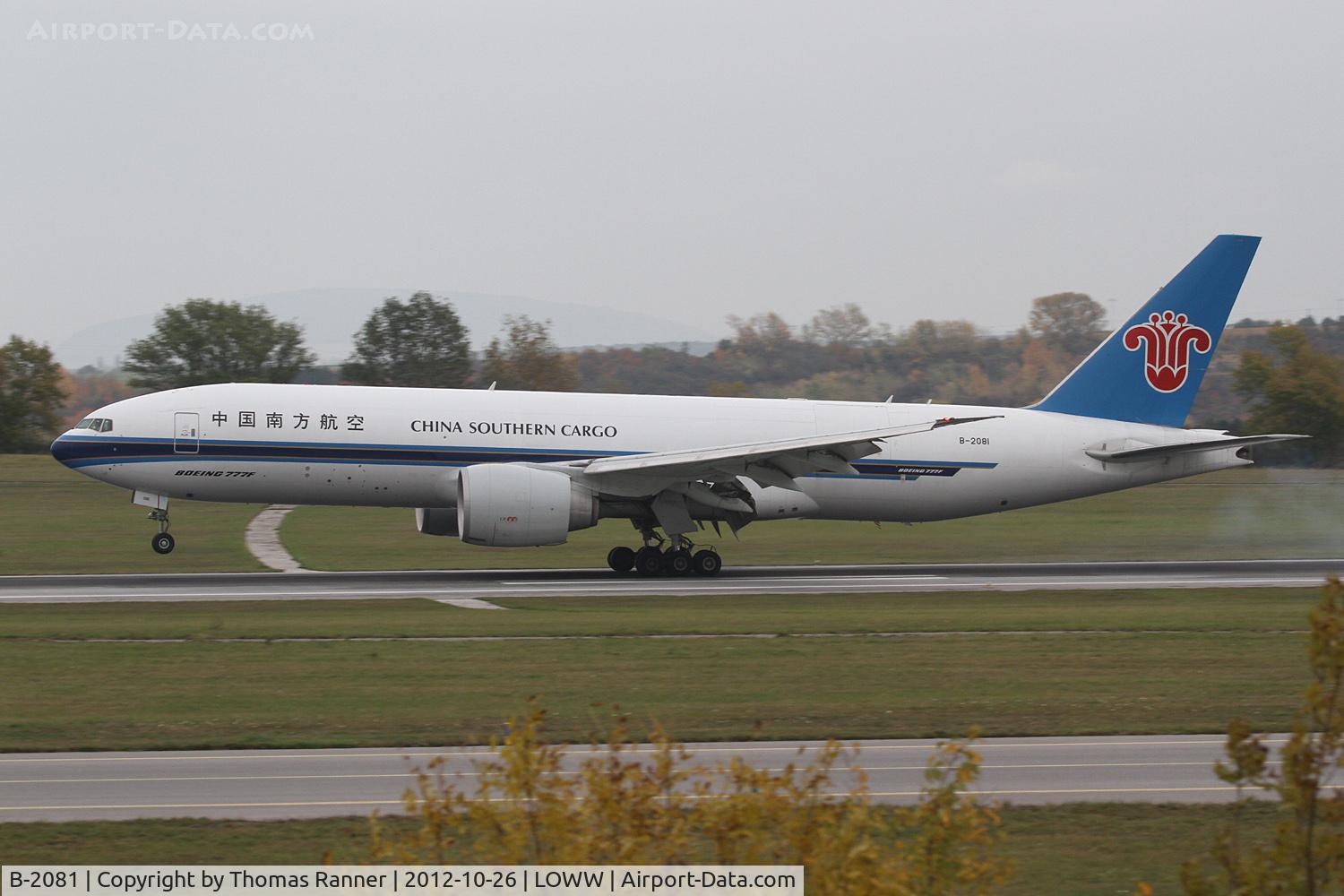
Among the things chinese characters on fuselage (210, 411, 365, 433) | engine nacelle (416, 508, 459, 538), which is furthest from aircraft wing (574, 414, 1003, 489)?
chinese characters on fuselage (210, 411, 365, 433)

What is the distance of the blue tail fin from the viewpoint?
33.1m

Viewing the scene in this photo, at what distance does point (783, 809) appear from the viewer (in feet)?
20.4

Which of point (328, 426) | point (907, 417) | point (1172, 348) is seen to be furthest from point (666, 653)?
point (1172, 348)

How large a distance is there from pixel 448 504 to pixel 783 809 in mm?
23415

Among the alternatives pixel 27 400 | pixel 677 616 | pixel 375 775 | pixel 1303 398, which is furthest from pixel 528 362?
pixel 375 775

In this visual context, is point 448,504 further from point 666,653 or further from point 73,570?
point 666,653

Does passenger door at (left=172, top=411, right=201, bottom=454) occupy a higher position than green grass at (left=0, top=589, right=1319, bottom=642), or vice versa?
passenger door at (left=172, top=411, right=201, bottom=454)

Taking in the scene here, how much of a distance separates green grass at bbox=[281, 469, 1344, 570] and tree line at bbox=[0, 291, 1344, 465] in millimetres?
14342

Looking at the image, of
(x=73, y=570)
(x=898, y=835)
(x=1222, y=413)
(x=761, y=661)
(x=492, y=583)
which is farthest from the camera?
(x=1222, y=413)

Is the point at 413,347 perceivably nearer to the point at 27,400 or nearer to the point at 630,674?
the point at 27,400

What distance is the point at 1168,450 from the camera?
3167 centimetres

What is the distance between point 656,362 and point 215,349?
23.1 meters

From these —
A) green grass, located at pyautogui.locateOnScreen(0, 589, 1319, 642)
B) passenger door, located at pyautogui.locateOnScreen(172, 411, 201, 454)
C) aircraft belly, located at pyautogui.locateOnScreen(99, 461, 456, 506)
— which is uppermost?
passenger door, located at pyautogui.locateOnScreen(172, 411, 201, 454)

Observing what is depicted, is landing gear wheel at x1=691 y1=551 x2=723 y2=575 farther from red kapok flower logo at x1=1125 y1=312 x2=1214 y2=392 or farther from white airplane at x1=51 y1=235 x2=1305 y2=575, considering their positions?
red kapok flower logo at x1=1125 y1=312 x2=1214 y2=392
